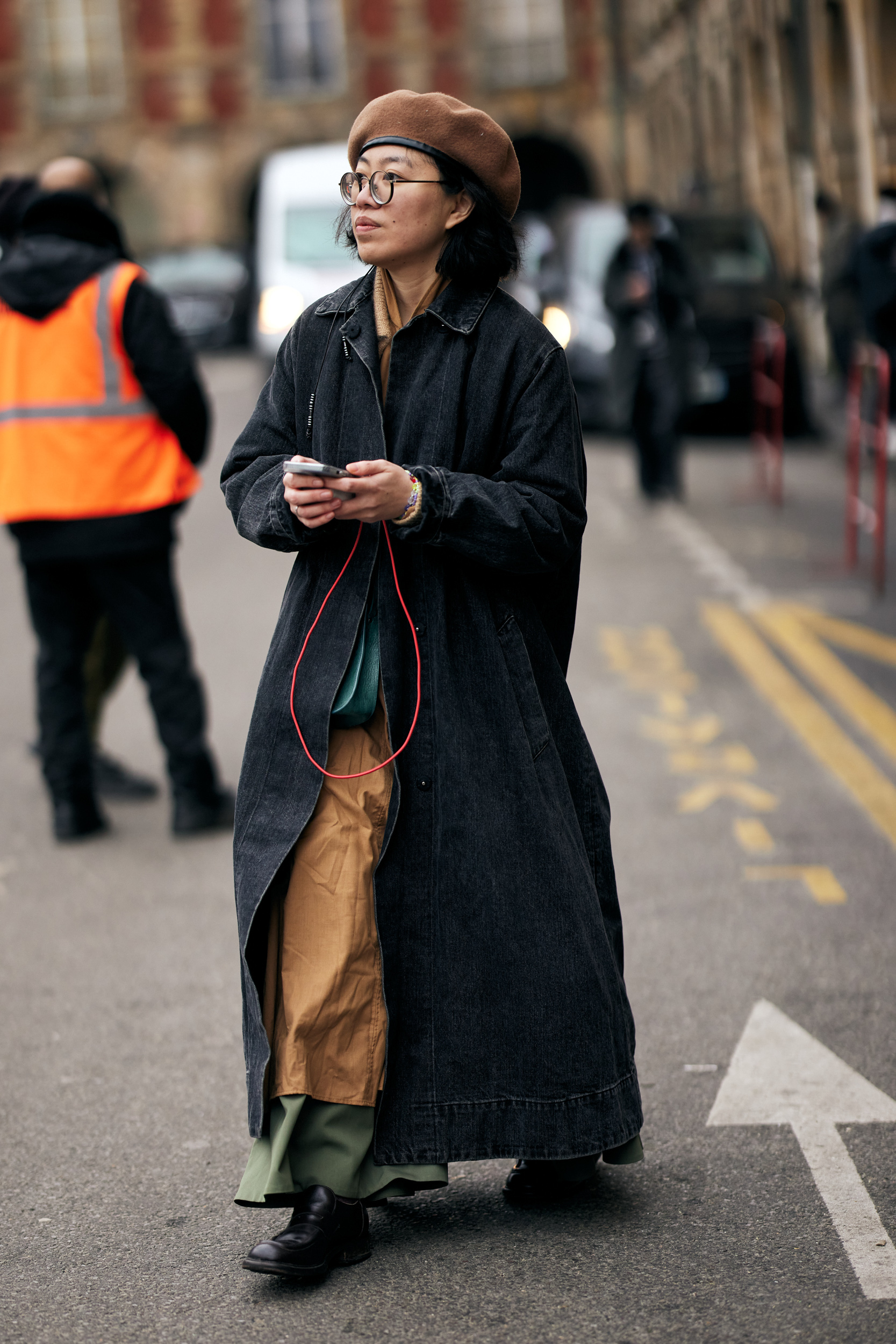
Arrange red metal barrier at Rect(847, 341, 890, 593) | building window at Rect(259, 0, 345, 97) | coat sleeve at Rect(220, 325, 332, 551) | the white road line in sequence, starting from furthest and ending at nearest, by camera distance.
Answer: building window at Rect(259, 0, 345, 97)
the white road line
red metal barrier at Rect(847, 341, 890, 593)
coat sleeve at Rect(220, 325, 332, 551)

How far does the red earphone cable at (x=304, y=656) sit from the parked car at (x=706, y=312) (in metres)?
12.5

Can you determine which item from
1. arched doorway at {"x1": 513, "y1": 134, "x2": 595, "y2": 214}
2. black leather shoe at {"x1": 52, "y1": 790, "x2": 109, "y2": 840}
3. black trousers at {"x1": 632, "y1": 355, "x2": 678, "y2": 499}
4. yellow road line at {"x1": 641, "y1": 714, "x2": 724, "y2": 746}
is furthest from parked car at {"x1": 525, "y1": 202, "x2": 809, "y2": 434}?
arched doorway at {"x1": 513, "y1": 134, "x2": 595, "y2": 214}

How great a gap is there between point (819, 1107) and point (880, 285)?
305 inches

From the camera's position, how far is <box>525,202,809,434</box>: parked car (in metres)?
16.3

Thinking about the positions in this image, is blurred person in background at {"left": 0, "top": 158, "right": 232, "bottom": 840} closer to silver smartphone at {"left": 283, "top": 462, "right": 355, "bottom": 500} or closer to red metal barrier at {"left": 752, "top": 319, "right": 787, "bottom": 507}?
silver smartphone at {"left": 283, "top": 462, "right": 355, "bottom": 500}

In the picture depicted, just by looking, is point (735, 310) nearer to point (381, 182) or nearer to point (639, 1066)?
point (639, 1066)

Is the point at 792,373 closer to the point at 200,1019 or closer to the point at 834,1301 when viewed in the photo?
the point at 200,1019

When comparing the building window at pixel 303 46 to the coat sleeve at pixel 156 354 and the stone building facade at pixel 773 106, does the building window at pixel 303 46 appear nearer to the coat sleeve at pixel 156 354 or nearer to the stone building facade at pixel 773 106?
the stone building facade at pixel 773 106

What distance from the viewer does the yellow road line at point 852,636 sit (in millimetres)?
8320

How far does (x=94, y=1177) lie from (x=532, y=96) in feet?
139

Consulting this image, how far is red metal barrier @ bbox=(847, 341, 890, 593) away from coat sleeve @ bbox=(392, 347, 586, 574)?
259 inches

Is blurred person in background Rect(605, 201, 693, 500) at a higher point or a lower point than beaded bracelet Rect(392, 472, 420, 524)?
lower

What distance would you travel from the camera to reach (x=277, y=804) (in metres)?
3.29

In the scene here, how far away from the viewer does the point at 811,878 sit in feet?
18.1
